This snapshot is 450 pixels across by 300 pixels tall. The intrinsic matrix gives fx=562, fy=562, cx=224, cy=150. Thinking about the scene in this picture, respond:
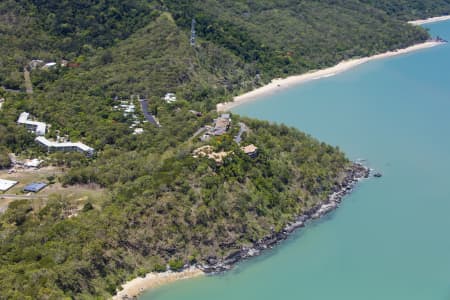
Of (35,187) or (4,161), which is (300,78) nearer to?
(4,161)

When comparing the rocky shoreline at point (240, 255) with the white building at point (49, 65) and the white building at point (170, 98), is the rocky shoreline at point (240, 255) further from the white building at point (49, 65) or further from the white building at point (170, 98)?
the white building at point (49, 65)

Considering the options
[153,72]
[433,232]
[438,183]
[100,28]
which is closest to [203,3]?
[100,28]

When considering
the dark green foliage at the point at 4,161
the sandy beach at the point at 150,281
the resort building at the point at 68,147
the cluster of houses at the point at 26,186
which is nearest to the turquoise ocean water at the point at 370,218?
the sandy beach at the point at 150,281

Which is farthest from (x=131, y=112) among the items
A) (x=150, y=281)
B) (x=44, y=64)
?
(x=150, y=281)

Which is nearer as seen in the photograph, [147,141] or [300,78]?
[147,141]

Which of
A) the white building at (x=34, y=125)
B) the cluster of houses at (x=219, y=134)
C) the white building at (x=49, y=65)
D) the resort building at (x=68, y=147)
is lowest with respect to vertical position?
the resort building at (x=68, y=147)

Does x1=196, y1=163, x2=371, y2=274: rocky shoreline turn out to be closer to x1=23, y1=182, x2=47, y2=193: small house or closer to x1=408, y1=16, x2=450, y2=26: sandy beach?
x1=23, y1=182, x2=47, y2=193: small house

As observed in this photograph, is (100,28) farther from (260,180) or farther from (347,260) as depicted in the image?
(347,260)
